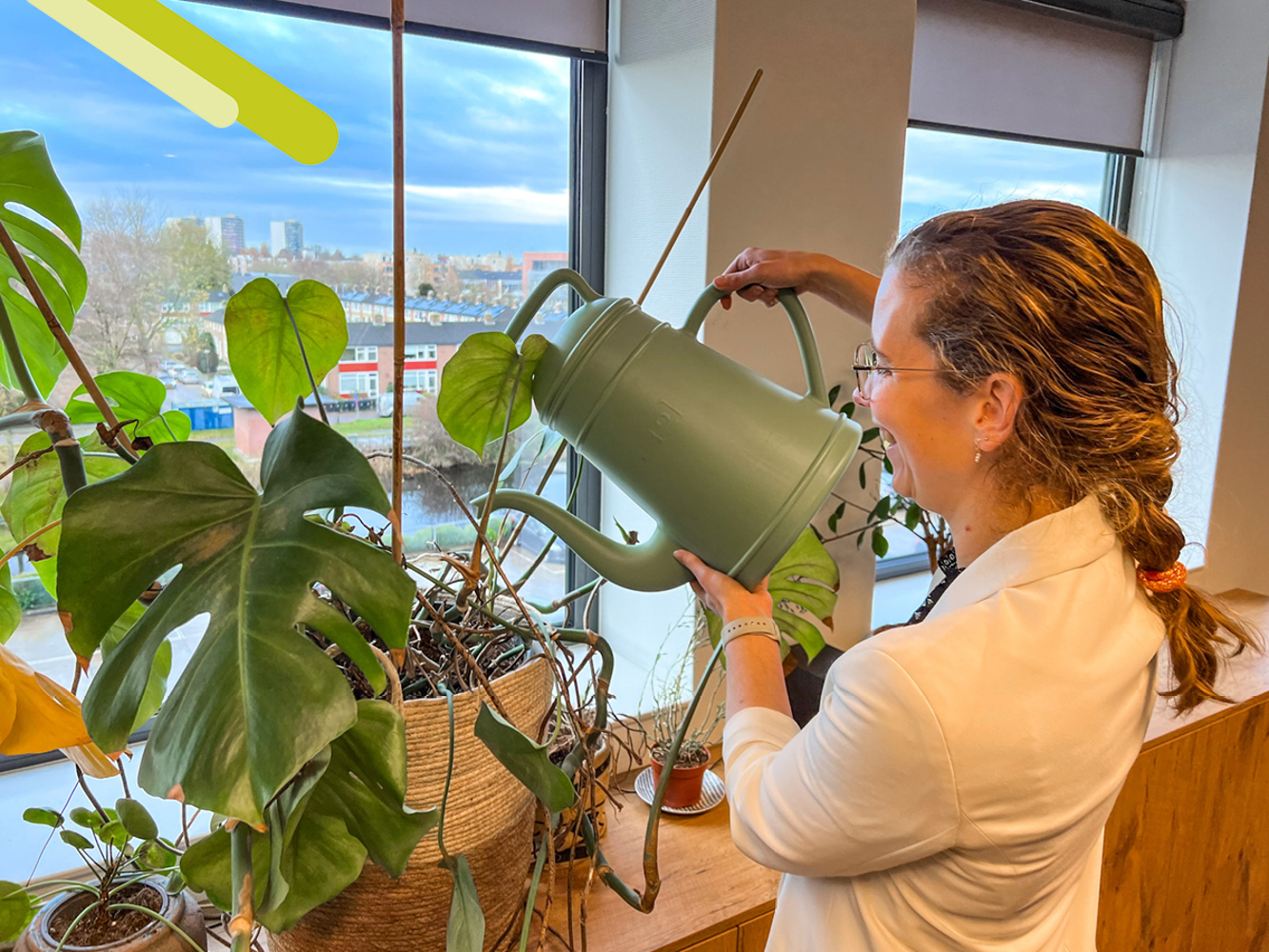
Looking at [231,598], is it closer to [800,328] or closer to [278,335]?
[278,335]

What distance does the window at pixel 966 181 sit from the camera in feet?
6.44

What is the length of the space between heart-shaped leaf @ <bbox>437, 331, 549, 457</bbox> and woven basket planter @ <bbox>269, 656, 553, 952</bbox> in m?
0.21

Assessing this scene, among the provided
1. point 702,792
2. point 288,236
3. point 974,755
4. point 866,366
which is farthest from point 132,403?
point 702,792

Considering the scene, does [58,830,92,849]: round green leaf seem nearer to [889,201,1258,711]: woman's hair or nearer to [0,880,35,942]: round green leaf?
[0,880,35,942]: round green leaf

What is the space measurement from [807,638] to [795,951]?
0.41 metres

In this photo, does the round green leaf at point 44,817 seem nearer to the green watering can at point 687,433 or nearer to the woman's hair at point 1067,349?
the green watering can at point 687,433

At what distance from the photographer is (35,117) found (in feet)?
3.57

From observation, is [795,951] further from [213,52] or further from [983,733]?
[213,52]

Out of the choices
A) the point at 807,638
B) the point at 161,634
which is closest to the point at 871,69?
the point at 807,638

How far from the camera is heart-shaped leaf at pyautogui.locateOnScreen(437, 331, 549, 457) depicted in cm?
77

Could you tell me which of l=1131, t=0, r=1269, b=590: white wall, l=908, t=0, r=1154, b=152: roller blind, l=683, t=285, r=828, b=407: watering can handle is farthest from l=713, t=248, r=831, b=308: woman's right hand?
l=1131, t=0, r=1269, b=590: white wall

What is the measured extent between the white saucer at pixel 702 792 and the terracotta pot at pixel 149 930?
0.68 m

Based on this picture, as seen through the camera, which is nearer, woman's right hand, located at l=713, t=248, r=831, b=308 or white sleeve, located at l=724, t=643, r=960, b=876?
white sleeve, located at l=724, t=643, r=960, b=876

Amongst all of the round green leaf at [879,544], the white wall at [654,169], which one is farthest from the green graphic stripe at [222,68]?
the round green leaf at [879,544]
